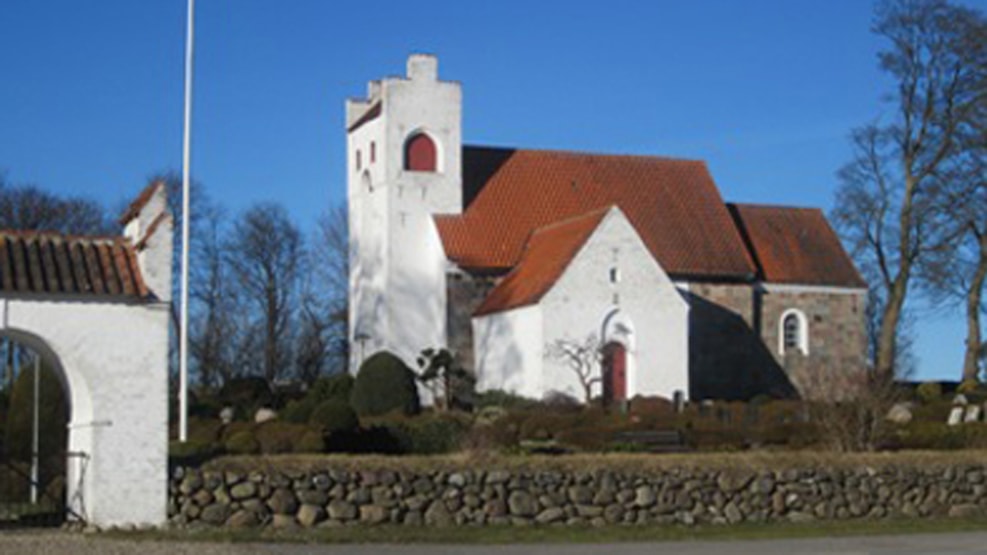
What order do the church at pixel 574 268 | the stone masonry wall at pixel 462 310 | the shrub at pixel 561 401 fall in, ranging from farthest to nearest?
the stone masonry wall at pixel 462 310
the church at pixel 574 268
the shrub at pixel 561 401

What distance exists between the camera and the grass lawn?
67.2ft

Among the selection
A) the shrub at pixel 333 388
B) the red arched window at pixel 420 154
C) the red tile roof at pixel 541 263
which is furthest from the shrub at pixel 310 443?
the red arched window at pixel 420 154

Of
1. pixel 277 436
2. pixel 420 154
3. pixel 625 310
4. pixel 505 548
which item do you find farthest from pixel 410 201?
pixel 505 548

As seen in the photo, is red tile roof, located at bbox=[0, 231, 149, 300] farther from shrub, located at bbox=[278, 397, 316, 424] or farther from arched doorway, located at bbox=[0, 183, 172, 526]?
shrub, located at bbox=[278, 397, 316, 424]

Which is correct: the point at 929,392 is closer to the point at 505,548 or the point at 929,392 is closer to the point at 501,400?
the point at 501,400

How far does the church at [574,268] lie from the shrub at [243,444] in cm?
1650

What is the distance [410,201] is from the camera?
4912cm

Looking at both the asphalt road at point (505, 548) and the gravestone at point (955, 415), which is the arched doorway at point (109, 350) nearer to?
the asphalt road at point (505, 548)

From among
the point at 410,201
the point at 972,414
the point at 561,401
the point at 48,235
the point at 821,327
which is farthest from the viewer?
the point at 821,327

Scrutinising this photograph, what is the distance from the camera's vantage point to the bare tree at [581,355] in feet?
142

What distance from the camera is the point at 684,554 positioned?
18.9 meters

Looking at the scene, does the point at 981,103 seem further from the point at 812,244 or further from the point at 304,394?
the point at 304,394

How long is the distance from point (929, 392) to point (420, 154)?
54.2 feet

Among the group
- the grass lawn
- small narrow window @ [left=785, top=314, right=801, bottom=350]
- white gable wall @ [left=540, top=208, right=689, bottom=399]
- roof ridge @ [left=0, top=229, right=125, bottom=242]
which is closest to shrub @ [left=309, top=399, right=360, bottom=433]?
the grass lawn
